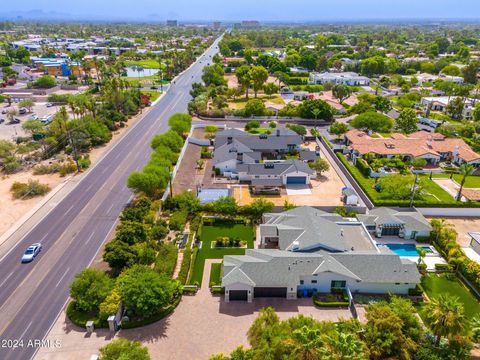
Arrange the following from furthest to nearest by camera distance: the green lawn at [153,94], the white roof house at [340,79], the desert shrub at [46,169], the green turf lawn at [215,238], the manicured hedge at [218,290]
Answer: the white roof house at [340,79]
the green lawn at [153,94]
the desert shrub at [46,169]
the green turf lawn at [215,238]
the manicured hedge at [218,290]

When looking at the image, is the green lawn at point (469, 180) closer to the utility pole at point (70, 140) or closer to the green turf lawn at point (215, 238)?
the green turf lawn at point (215, 238)

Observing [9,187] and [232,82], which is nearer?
[9,187]

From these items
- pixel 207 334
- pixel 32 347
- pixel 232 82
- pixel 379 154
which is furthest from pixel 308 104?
pixel 32 347

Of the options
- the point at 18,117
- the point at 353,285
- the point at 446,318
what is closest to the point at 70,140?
the point at 18,117

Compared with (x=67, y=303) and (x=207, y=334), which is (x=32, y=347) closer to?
(x=67, y=303)

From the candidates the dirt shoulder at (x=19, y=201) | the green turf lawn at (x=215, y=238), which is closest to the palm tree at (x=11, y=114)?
the dirt shoulder at (x=19, y=201)

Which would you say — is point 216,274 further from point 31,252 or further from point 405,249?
point 405,249

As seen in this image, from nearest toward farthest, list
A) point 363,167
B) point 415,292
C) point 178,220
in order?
point 415,292
point 178,220
point 363,167
